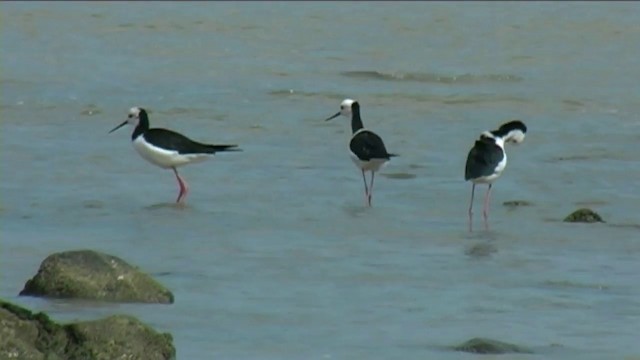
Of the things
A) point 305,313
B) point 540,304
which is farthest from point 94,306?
point 540,304

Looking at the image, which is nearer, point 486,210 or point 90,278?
point 90,278

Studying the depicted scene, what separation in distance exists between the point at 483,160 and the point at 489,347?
5235 millimetres

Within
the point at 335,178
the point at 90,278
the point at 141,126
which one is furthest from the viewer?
the point at 141,126

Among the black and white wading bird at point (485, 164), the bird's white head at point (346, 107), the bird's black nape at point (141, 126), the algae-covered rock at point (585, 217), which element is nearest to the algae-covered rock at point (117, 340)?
the algae-covered rock at point (585, 217)

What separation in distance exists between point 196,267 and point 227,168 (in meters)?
4.79

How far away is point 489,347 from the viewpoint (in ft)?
29.0

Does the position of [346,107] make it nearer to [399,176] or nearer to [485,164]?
[399,176]

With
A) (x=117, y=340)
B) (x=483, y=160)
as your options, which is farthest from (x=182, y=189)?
(x=117, y=340)

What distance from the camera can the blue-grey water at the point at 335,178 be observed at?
9.74 m

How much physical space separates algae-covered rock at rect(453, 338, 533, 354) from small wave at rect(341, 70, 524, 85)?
13.7 meters

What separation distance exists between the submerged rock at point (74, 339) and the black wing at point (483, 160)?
6026mm

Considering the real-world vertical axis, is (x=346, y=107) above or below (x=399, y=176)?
above

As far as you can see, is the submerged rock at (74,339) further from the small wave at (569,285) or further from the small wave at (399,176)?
the small wave at (399,176)

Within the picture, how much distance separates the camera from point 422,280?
1090cm
